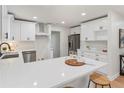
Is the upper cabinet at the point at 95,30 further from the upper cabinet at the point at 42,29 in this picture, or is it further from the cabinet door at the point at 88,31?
Result: the upper cabinet at the point at 42,29

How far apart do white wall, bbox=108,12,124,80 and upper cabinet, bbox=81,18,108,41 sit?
0.37m

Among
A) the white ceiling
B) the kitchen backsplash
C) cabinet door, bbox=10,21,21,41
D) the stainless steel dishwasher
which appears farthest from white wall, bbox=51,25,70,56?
the white ceiling

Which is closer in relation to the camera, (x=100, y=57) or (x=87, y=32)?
(x=100, y=57)

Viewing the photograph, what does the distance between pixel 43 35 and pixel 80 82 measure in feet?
14.0

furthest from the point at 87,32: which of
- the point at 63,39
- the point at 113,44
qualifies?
the point at 63,39

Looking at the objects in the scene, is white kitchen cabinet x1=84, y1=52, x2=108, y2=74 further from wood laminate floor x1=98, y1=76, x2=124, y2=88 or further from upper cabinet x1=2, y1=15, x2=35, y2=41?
upper cabinet x1=2, y1=15, x2=35, y2=41

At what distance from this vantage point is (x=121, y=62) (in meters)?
3.82

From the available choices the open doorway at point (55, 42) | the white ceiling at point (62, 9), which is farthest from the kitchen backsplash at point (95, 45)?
the open doorway at point (55, 42)

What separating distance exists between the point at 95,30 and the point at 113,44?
3.60ft

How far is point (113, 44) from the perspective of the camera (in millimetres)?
3492

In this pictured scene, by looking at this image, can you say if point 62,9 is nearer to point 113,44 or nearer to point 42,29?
point 113,44

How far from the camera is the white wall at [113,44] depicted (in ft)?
11.2

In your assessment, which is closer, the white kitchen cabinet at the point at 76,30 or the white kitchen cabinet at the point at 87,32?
the white kitchen cabinet at the point at 87,32

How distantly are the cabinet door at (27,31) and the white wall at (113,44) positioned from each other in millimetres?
3265
